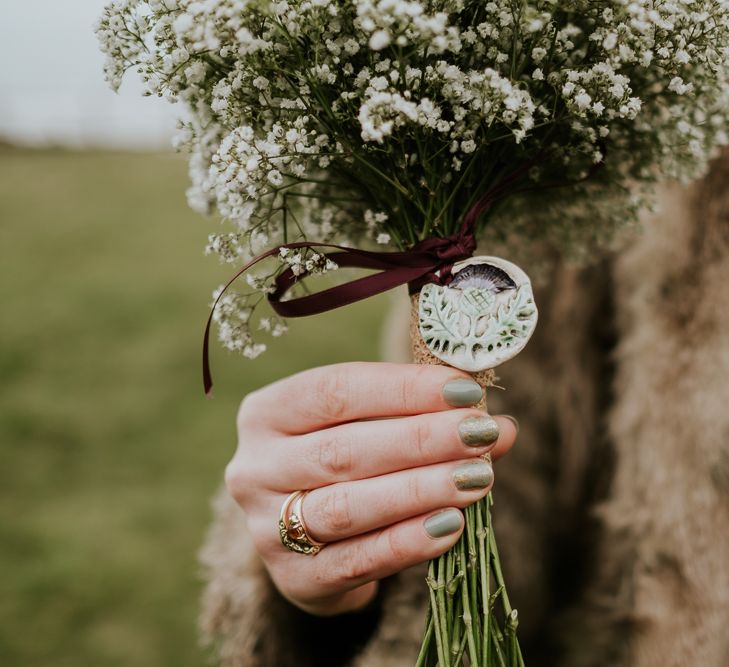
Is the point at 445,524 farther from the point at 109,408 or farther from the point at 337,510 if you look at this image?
the point at 109,408

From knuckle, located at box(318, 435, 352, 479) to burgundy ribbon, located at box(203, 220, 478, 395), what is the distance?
180 millimetres

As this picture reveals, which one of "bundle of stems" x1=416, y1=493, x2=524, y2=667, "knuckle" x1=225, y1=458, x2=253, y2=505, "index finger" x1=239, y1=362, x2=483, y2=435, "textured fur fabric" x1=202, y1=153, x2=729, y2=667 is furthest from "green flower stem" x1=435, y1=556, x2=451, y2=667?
"textured fur fabric" x1=202, y1=153, x2=729, y2=667

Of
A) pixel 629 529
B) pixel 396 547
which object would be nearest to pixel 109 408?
pixel 629 529

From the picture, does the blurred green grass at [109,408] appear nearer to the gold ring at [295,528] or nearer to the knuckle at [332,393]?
the gold ring at [295,528]

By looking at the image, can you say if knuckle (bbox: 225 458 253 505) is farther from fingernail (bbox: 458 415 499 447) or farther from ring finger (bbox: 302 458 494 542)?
fingernail (bbox: 458 415 499 447)

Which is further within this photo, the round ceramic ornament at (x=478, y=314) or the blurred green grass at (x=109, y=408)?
the blurred green grass at (x=109, y=408)

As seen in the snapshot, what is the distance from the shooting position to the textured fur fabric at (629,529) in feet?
3.98

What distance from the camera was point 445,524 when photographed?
2.73 feet

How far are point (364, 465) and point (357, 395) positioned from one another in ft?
0.31

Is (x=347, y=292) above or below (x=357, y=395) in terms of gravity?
above

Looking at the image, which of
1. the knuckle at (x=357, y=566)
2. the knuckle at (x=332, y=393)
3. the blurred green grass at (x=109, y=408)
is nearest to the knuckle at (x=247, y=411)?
the knuckle at (x=332, y=393)

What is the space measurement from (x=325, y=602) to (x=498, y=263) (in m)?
0.62

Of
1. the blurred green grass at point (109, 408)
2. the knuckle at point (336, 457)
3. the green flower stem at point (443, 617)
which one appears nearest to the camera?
the green flower stem at point (443, 617)

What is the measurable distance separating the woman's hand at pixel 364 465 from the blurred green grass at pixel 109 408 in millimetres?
1955
